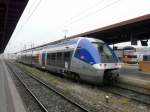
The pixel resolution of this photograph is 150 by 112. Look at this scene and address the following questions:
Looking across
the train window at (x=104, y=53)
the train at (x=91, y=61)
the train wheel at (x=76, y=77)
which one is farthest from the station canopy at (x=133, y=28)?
the train wheel at (x=76, y=77)

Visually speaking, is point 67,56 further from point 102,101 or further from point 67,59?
point 102,101

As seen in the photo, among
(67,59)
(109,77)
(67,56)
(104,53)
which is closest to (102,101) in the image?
(109,77)

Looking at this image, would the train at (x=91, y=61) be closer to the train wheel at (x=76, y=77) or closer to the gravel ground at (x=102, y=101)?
the train wheel at (x=76, y=77)

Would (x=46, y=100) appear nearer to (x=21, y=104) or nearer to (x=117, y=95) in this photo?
(x=21, y=104)

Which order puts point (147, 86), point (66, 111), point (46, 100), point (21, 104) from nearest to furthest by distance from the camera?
point (66, 111), point (21, 104), point (46, 100), point (147, 86)

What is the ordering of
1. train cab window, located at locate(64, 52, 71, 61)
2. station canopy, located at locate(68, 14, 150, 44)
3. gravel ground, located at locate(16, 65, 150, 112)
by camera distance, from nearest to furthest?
gravel ground, located at locate(16, 65, 150, 112)
station canopy, located at locate(68, 14, 150, 44)
train cab window, located at locate(64, 52, 71, 61)

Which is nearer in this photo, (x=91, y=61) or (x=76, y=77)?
(x=91, y=61)

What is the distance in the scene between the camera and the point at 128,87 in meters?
16.3

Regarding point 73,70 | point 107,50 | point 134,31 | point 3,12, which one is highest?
point 3,12

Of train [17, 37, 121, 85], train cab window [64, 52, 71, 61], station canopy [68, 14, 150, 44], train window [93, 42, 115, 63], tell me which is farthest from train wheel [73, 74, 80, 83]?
station canopy [68, 14, 150, 44]

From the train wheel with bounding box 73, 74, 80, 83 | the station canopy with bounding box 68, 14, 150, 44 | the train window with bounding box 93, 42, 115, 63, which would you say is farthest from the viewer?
the train wheel with bounding box 73, 74, 80, 83

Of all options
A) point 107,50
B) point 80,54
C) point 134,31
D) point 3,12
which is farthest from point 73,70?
point 3,12

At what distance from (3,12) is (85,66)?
30.6 ft

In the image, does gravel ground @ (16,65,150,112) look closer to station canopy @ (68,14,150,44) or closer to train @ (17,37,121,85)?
train @ (17,37,121,85)
